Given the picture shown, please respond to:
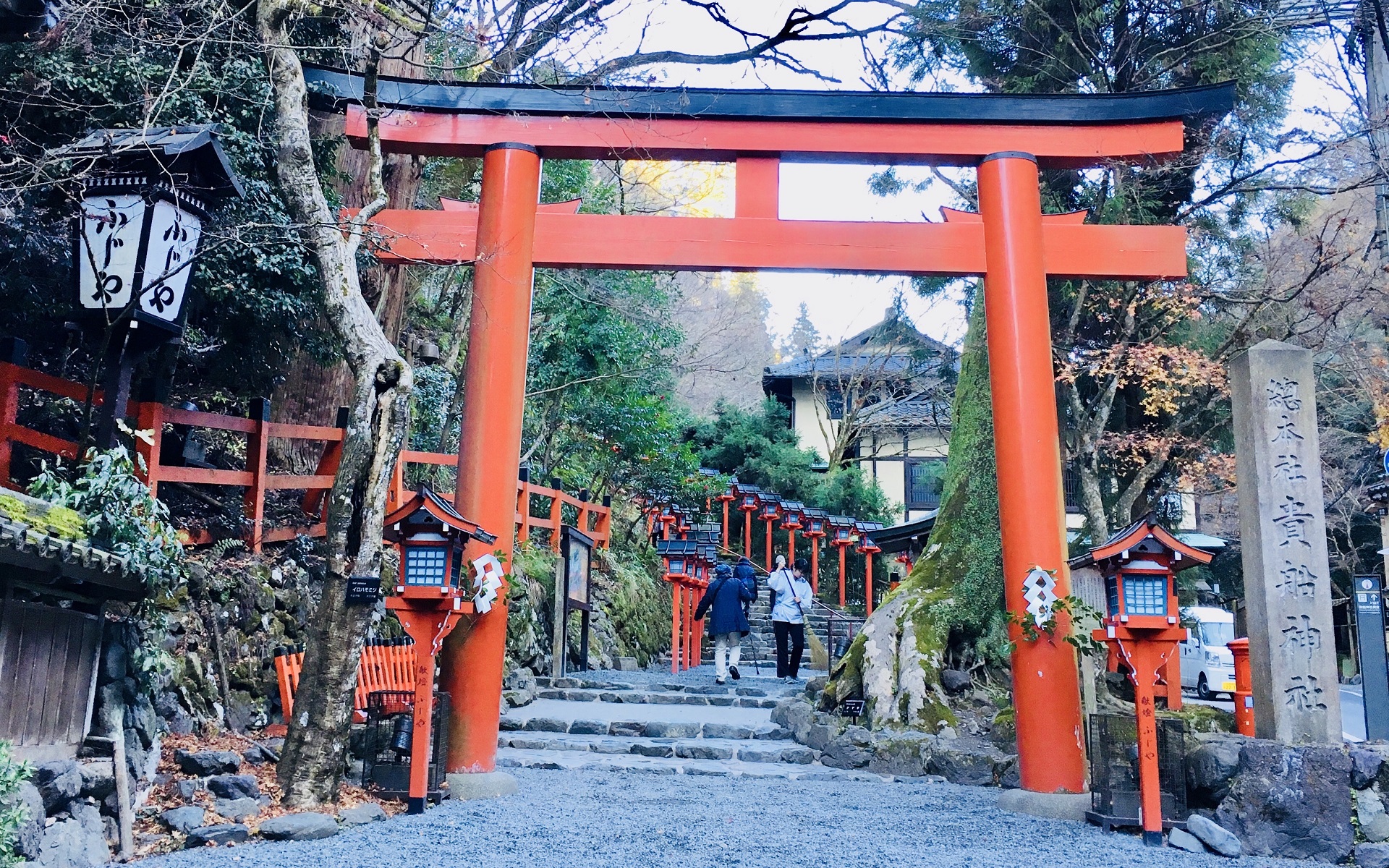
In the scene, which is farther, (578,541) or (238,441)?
(578,541)

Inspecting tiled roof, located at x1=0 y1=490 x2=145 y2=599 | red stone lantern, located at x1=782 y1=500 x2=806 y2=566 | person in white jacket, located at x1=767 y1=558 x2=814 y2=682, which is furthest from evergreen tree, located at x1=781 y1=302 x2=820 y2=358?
tiled roof, located at x1=0 y1=490 x2=145 y2=599

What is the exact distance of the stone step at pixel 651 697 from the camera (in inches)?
500

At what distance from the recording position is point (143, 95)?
7.96m

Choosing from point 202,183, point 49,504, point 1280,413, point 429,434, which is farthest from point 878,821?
point 429,434

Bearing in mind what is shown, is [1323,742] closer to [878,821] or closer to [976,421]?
[878,821]

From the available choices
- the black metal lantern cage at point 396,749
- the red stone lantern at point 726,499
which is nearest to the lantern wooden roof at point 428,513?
the black metal lantern cage at point 396,749

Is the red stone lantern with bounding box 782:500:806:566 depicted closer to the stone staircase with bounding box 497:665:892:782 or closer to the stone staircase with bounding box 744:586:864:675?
the stone staircase with bounding box 744:586:864:675

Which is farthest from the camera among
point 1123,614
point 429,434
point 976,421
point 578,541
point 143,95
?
point 429,434

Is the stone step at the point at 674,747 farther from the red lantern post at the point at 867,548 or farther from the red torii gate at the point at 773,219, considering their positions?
the red lantern post at the point at 867,548

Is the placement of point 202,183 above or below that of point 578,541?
above

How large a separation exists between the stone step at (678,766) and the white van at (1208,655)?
13.4 metres

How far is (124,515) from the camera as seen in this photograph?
19.5 feet

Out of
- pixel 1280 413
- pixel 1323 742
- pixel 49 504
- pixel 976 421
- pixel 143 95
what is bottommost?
pixel 1323 742

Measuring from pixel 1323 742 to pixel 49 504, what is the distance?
801 cm
